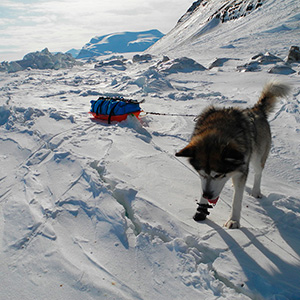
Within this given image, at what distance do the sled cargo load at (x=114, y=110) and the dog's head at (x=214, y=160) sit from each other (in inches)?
169

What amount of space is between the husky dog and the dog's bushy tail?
9.0 inches

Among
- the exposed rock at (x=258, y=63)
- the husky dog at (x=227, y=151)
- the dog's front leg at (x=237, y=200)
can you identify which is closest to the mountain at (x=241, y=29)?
the exposed rock at (x=258, y=63)

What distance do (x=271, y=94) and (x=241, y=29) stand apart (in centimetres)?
4516

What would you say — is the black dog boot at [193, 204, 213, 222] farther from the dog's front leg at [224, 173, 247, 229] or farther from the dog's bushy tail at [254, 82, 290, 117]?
the dog's bushy tail at [254, 82, 290, 117]

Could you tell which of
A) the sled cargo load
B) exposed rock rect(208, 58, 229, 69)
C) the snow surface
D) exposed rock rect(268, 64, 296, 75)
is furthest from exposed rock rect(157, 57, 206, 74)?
the snow surface

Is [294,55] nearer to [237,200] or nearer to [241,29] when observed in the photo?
[237,200]

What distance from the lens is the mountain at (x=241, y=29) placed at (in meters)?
29.5

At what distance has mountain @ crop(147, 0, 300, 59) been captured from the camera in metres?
29.5

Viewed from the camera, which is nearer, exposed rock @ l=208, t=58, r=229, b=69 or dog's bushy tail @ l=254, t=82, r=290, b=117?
dog's bushy tail @ l=254, t=82, r=290, b=117

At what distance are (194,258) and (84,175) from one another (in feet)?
6.91

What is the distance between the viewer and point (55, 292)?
79.5 inches

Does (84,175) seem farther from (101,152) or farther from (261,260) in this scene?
(261,260)

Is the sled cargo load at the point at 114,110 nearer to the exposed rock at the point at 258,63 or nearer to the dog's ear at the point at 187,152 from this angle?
the dog's ear at the point at 187,152

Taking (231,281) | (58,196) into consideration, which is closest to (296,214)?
(231,281)
